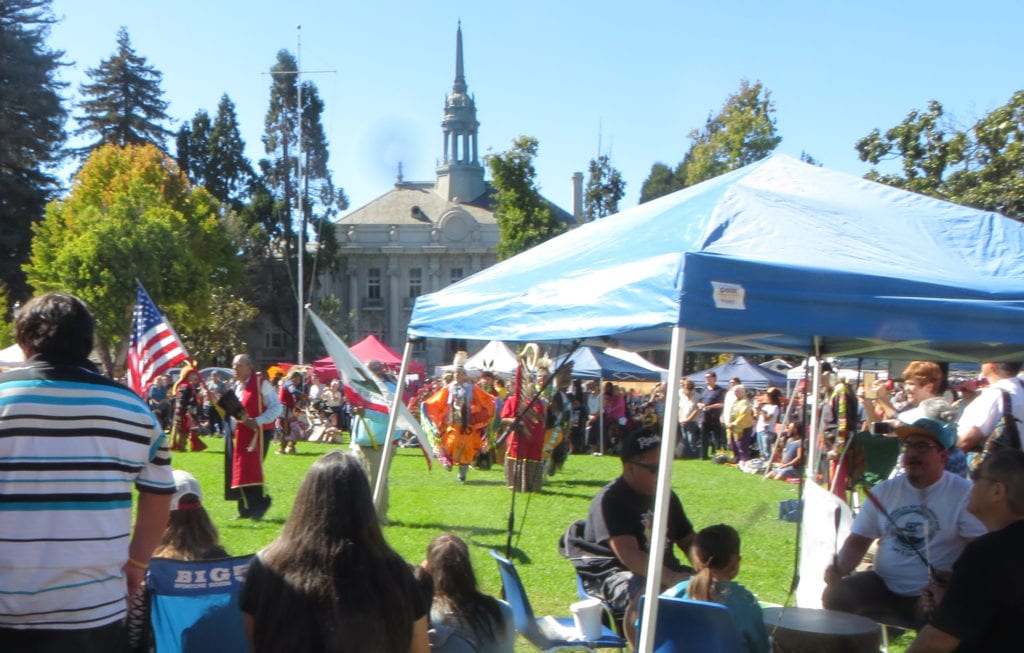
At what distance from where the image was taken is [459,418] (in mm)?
16484

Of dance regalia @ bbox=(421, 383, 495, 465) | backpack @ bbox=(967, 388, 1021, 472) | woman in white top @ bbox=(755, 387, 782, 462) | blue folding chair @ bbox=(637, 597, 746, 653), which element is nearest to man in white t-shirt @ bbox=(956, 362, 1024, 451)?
backpack @ bbox=(967, 388, 1021, 472)

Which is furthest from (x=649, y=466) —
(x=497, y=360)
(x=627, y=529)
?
(x=497, y=360)

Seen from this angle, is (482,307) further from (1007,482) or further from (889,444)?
(889,444)

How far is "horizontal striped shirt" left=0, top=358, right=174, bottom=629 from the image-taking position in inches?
110

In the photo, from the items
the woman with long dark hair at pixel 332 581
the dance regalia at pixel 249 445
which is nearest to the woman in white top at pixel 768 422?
the dance regalia at pixel 249 445

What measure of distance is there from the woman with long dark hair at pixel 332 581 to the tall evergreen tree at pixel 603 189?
67182mm

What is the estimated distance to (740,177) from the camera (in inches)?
212

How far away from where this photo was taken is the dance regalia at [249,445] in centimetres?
973

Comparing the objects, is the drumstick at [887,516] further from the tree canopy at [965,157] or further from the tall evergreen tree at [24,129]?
the tall evergreen tree at [24,129]

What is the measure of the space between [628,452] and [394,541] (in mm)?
4809

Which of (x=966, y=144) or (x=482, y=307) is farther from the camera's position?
(x=966, y=144)

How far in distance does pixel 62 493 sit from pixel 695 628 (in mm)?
2391

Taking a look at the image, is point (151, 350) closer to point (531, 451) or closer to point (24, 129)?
point (531, 451)

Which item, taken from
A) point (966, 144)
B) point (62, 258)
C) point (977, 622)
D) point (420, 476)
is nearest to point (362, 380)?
point (977, 622)
